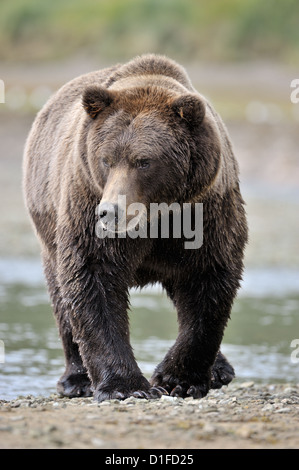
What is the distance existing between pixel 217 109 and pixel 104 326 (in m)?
22.3

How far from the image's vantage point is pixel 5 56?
46406 mm

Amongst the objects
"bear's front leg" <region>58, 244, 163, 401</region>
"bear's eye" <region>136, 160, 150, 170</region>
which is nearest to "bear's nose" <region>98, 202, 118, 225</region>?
"bear's eye" <region>136, 160, 150, 170</region>

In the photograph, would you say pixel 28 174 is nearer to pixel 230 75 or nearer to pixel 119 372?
pixel 119 372

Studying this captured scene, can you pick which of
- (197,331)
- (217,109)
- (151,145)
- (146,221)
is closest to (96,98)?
(151,145)

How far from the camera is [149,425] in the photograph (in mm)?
5043

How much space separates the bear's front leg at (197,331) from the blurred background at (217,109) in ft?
4.44

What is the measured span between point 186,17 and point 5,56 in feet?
28.5

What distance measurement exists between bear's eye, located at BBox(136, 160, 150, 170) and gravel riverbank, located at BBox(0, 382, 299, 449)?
4.56ft

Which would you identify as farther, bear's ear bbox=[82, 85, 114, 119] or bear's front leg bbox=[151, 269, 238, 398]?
bear's front leg bbox=[151, 269, 238, 398]

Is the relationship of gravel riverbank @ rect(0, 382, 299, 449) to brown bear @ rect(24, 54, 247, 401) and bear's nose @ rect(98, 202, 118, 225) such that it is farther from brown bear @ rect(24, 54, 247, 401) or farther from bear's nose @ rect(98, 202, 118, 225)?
bear's nose @ rect(98, 202, 118, 225)

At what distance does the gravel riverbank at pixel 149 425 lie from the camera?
15.3 feet

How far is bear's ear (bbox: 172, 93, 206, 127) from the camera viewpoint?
5977mm

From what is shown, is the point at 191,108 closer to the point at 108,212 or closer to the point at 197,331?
the point at 108,212
